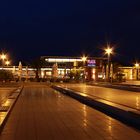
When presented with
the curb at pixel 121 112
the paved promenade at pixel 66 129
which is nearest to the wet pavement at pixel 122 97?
the curb at pixel 121 112

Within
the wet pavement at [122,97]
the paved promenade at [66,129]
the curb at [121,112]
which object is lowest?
the paved promenade at [66,129]

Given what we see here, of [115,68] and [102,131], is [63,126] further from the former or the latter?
[115,68]

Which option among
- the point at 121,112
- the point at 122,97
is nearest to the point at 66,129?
the point at 121,112

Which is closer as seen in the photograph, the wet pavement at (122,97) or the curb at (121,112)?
the curb at (121,112)

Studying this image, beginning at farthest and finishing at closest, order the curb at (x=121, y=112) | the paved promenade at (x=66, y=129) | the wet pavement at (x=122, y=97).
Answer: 1. the wet pavement at (x=122, y=97)
2. the curb at (x=121, y=112)
3. the paved promenade at (x=66, y=129)

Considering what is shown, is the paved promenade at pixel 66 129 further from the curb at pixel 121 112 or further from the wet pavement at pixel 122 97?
the wet pavement at pixel 122 97

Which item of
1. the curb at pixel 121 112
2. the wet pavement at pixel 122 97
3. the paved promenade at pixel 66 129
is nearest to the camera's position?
the paved promenade at pixel 66 129

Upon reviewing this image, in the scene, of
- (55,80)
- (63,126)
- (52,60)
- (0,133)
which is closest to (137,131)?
(63,126)

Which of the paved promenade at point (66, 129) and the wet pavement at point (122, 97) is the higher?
the wet pavement at point (122, 97)

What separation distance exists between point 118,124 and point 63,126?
195 cm

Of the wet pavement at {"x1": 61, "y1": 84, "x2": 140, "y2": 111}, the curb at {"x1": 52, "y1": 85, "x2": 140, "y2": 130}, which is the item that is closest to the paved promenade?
the curb at {"x1": 52, "y1": 85, "x2": 140, "y2": 130}

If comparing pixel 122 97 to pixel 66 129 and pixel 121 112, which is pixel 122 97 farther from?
pixel 66 129

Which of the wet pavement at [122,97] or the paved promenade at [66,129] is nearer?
the paved promenade at [66,129]

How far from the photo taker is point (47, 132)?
495 inches
